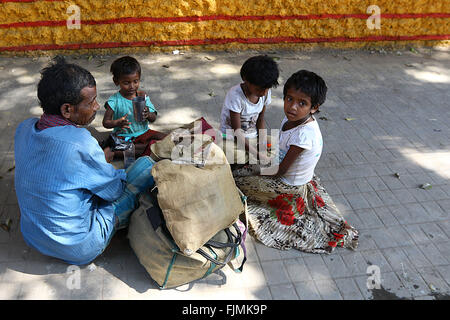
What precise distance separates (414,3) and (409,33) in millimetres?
503

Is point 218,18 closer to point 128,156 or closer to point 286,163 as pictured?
point 128,156

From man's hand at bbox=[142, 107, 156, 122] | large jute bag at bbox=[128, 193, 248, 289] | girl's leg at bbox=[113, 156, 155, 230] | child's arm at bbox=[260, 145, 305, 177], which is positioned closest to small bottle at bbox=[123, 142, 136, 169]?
man's hand at bbox=[142, 107, 156, 122]

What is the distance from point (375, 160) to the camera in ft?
13.5

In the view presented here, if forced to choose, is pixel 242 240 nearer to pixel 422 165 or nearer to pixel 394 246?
pixel 394 246

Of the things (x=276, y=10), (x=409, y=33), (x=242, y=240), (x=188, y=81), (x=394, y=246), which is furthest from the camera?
(x=409, y=33)

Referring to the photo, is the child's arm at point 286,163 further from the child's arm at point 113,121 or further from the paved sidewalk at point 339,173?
the child's arm at point 113,121

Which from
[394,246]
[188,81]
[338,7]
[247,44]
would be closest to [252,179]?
[394,246]

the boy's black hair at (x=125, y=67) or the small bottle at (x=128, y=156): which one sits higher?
the boy's black hair at (x=125, y=67)

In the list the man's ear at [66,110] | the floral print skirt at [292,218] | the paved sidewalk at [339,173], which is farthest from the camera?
the floral print skirt at [292,218]

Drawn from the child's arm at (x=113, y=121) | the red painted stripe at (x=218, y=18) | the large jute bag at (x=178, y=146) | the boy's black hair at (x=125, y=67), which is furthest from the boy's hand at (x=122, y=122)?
the red painted stripe at (x=218, y=18)

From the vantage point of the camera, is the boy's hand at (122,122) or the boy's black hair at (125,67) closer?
the boy's black hair at (125,67)

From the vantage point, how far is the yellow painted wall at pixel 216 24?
5711mm

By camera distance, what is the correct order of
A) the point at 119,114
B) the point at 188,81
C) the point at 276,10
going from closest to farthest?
the point at 119,114 < the point at 188,81 < the point at 276,10

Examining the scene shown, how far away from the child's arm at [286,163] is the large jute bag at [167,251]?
627 millimetres
